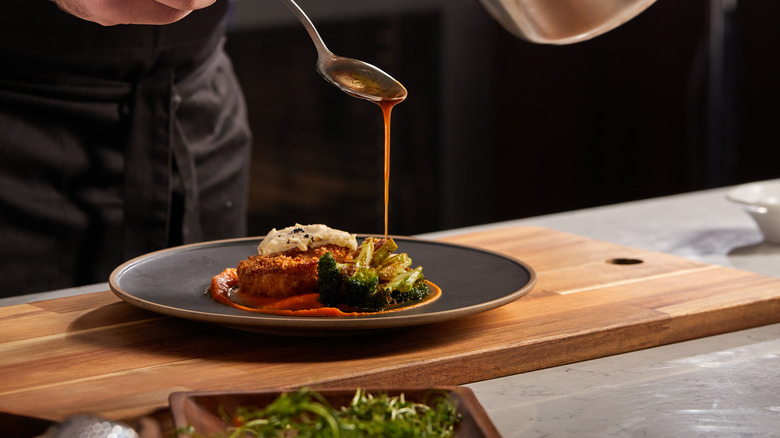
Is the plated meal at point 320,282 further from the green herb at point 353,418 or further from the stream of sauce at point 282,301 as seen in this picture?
the green herb at point 353,418

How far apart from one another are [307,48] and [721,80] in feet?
8.48

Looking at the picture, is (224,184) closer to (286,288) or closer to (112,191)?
(112,191)

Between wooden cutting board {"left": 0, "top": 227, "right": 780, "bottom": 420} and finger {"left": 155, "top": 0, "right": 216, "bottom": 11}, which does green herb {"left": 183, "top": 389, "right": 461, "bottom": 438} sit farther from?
finger {"left": 155, "top": 0, "right": 216, "bottom": 11}

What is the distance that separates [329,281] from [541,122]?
3887 millimetres

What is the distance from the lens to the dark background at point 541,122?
15.9ft

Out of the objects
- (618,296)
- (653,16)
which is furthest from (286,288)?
(653,16)

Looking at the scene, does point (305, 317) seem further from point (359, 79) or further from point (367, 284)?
point (359, 79)

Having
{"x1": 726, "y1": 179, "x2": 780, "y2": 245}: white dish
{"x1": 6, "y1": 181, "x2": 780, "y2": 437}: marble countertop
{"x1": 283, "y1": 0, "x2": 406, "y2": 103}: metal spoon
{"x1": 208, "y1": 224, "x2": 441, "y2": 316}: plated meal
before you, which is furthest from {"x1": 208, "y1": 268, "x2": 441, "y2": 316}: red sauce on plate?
{"x1": 726, "y1": 179, "x2": 780, "y2": 245}: white dish

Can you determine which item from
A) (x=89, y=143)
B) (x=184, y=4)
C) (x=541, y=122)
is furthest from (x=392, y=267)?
(x=541, y=122)

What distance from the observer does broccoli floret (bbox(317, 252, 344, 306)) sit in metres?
1.55

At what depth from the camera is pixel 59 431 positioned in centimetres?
96

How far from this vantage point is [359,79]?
1.71 m

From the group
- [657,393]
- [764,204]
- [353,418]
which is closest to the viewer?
[353,418]

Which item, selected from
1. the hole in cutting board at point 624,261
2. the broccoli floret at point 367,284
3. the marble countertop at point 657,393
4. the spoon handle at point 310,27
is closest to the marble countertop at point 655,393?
the marble countertop at point 657,393
